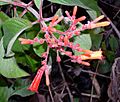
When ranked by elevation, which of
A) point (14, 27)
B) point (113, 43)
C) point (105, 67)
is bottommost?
point (105, 67)

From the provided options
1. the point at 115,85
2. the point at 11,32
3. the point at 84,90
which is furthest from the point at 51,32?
the point at 84,90

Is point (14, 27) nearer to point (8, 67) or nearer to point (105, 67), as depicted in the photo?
point (8, 67)

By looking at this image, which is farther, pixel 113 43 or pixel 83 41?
pixel 113 43

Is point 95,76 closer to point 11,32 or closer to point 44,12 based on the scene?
point 44,12

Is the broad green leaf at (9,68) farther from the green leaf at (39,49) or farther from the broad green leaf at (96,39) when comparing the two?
the broad green leaf at (96,39)

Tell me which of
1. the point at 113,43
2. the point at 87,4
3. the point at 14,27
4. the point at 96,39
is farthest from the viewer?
the point at 113,43

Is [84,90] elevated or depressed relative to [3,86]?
depressed

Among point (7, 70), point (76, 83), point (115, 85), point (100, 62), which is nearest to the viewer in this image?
point (7, 70)

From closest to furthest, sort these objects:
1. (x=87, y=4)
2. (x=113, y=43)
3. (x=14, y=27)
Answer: (x=14, y=27), (x=87, y=4), (x=113, y=43)

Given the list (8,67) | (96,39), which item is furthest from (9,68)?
(96,39)

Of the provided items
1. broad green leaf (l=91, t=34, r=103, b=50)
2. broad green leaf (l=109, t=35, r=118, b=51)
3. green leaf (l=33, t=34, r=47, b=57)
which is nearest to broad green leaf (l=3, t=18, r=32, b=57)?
green leaf (l=33, t=34, r=47, b=57)

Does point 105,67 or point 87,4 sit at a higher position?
point 87,4
